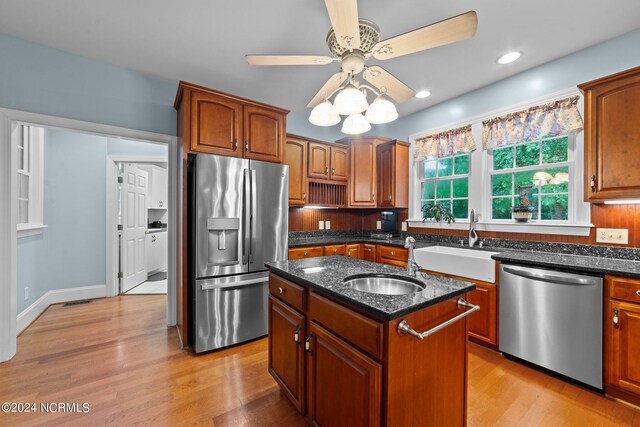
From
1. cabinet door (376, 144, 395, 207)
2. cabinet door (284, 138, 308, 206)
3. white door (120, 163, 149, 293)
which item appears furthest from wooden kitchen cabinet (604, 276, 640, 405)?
white door (120, 163, 149, 293)

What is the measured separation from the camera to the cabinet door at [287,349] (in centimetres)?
154

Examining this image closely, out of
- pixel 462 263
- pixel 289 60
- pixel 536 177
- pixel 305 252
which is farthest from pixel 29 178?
pixel 536 177

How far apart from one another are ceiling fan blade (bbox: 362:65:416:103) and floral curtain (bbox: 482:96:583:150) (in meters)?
1.57

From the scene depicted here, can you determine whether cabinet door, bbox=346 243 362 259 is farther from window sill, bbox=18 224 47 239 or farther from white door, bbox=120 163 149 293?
window sill, bbox=18 224 47 239

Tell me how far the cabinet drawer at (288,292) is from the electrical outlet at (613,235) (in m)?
2.60

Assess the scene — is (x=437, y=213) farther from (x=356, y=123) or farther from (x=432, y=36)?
(x=432, y=36)

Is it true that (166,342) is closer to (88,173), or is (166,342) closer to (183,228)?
(183,228)

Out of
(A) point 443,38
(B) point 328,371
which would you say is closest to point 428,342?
(B) point 328,371

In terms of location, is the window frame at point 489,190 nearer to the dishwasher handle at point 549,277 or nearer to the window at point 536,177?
the window at point 536,177

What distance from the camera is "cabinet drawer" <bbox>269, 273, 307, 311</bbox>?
153 centimetres

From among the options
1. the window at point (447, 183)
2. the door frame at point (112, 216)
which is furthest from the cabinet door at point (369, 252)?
the door frame at point (112, 216)

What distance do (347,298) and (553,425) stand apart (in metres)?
1.62

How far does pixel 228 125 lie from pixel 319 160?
1.47m

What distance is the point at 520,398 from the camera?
183cm
